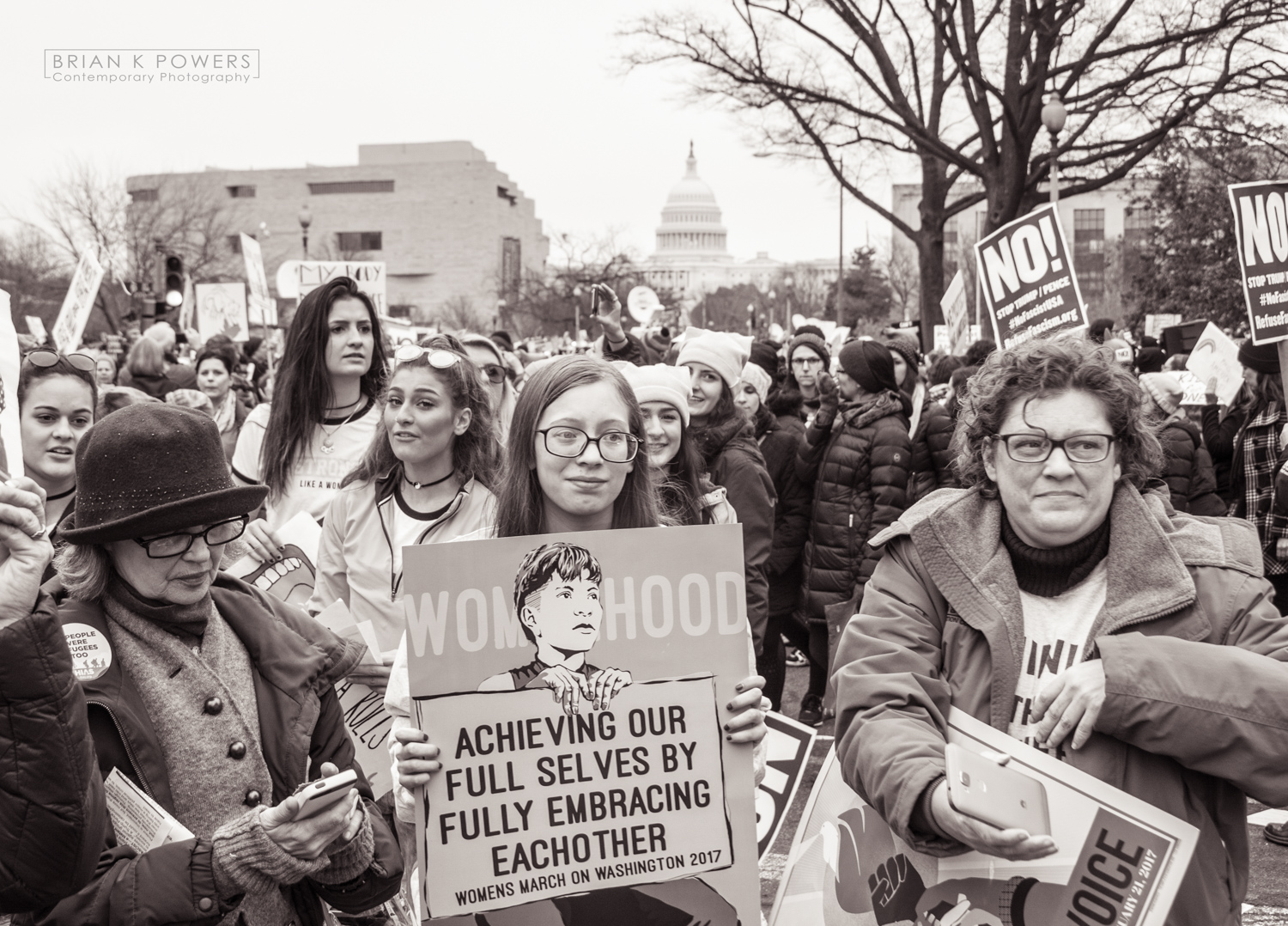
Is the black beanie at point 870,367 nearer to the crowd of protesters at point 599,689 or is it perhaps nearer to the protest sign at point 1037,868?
the crowd of protesters at point 599,689

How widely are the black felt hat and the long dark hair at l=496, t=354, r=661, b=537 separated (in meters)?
0.60

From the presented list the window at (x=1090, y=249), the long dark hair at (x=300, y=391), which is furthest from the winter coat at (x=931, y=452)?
the window at (x=1090, y=249)

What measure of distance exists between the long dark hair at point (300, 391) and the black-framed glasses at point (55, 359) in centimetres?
81

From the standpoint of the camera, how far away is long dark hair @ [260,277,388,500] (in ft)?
15.4

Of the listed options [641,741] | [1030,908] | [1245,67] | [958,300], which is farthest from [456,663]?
[1245,67]

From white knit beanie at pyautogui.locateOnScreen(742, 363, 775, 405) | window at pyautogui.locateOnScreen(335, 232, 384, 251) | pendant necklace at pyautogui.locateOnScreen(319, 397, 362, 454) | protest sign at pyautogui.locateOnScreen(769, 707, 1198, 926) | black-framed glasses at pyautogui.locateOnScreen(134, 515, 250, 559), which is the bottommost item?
protest sign at pyautogui.locateOnScreen(769, 707, 1198, 926)

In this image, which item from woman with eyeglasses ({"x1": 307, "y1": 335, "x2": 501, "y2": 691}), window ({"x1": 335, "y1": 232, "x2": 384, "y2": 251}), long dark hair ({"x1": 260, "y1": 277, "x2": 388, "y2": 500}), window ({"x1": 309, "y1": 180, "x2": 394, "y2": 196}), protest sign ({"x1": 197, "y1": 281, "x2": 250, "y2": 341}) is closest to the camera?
woman with eyeglasses ({"x1": 307, "y1": 335, "x2": 501, "y2": 691})

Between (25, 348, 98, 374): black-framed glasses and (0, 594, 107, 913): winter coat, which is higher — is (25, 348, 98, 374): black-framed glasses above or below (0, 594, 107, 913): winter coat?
above

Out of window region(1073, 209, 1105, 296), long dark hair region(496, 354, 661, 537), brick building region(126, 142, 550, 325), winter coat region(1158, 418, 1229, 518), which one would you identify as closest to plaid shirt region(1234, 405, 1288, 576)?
winter coat region(1158, 418, 1229, 518)

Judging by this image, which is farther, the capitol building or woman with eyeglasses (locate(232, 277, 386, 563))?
the capitol building

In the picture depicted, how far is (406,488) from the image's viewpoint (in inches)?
155

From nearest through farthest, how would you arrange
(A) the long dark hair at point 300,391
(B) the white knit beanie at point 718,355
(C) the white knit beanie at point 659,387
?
(C) the white knit beanie at point 659,387
(A) the long dark hair at point 300,391
(B) the white knit beanie at point 718,355

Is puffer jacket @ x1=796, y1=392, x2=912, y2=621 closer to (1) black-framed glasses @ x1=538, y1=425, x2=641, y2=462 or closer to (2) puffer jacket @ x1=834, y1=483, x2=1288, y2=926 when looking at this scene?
(1) black-framed glasses @ x1=538, y1=425, x2=641, y2=462

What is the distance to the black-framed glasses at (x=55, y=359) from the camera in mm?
3678
